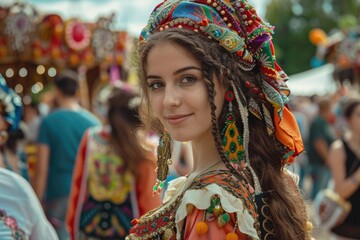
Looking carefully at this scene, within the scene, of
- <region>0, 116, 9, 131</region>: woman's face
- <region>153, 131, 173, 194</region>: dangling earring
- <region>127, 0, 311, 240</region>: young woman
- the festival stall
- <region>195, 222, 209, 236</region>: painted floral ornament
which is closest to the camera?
<region>195, 222, 209, 236</region>: painted floral ornament

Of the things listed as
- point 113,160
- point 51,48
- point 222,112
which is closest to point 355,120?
point 113,160

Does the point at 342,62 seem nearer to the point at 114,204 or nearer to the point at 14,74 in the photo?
the point at 14,74

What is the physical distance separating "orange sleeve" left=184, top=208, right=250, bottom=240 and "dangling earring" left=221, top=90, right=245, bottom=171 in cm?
21

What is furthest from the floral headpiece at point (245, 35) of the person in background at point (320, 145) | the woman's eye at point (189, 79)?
the person in background at point (320, 145)

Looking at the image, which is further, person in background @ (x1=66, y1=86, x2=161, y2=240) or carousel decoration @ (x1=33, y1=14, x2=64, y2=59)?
carousel decoration @ (x1=33, y1=14, x2=64, y2=59)

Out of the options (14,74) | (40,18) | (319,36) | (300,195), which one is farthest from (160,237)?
(319,36)

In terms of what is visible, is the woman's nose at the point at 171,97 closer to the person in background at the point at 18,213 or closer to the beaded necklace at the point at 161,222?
the beaded necklace at the point at 161,222

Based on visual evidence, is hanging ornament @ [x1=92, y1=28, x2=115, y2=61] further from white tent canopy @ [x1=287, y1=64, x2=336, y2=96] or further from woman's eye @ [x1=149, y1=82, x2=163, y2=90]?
woman's eye @ [x1=149, y1=82, x2=163, y2=90]

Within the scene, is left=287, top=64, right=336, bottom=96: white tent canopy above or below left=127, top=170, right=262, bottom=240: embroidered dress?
above

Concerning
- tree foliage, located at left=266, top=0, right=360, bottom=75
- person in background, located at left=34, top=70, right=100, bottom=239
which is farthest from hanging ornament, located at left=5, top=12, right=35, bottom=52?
tree foliage, located at left=266, top=0, right=360, bottom=75

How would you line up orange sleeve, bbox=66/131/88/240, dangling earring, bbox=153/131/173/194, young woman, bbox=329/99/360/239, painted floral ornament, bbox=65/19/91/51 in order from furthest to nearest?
painted floral ornament, bbox=65/19/91/51 → young woman, bbox=329/99/360/239 → orange sleeve, bbox=66/131/88/240 → dangling earring, bbox=153/131/173/194

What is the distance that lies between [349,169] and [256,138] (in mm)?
2642

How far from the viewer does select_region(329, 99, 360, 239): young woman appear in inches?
162

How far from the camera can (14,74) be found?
483 inches
